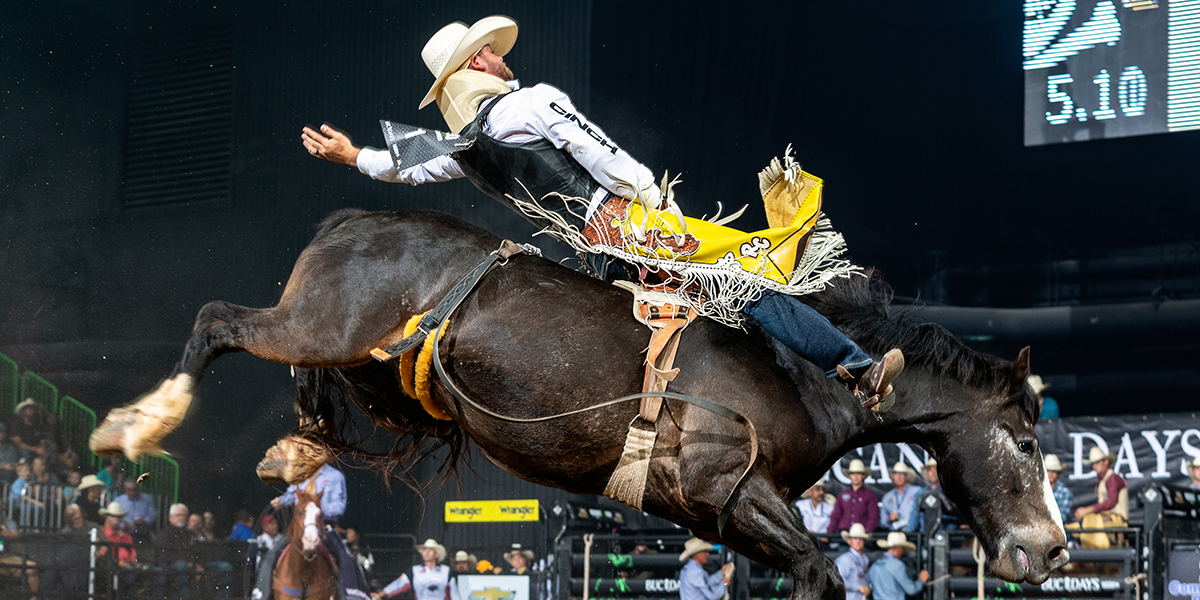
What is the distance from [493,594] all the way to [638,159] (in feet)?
14.3

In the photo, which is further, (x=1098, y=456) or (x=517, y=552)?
(x=517, y=552)

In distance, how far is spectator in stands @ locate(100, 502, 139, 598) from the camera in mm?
9461

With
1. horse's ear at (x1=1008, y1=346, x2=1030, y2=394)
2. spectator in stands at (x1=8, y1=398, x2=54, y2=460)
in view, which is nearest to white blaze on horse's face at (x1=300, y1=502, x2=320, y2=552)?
spectator in stands at (x1=8, y1=398, x2=54, y2=460)

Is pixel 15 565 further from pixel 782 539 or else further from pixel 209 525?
pixel 782 539

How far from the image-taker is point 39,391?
11367 mm

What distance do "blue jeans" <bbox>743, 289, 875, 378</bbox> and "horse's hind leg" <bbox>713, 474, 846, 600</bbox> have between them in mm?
420

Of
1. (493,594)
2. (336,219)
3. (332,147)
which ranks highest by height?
(332,147)

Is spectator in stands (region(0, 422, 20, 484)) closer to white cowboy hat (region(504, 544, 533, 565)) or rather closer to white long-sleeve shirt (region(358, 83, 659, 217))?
white cowboy hat (region(504, 544, 533, 565))

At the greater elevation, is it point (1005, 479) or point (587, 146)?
point (587, 146)

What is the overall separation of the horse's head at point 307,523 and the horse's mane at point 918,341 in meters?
6.15

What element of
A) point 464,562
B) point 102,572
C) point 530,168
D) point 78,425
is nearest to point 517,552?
point 464,562

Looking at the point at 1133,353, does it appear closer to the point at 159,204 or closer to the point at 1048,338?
the point at 1048,338

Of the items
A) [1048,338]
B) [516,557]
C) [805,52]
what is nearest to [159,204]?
[516,557]

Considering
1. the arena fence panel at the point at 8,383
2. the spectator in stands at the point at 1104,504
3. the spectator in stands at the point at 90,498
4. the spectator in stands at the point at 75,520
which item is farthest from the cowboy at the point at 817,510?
the arena fence panel at the point at 8,383
